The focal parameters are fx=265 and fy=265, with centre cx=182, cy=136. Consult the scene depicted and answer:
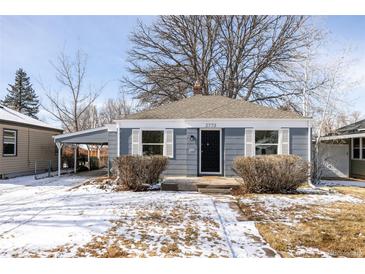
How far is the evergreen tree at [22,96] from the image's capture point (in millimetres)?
36656

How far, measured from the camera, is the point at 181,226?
15.4 feet

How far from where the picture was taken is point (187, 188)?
8.49 metres

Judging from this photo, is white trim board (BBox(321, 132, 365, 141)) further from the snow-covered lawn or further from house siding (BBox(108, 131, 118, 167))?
house siding (BBox(108, 131, 118, 167))

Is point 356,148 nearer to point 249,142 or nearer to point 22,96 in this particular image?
point 249,142

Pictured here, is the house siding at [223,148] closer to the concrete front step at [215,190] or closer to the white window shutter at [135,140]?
the white window shutter at [135,140]

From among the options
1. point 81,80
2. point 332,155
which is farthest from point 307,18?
point 81,80

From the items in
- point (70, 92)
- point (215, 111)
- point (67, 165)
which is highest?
point (70, 92)

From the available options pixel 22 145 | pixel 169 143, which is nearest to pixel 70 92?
pixel 22 145

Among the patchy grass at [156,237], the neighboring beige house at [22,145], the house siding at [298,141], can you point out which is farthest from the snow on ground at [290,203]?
the neighboring beige house at [22,145]

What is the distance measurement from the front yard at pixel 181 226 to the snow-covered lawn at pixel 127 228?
13mm

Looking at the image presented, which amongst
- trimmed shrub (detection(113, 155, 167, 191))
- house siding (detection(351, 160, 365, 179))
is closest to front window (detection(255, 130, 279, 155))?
trimmed shrub (detection(113, 155, 167, 191))

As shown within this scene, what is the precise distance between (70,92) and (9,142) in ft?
40.7
